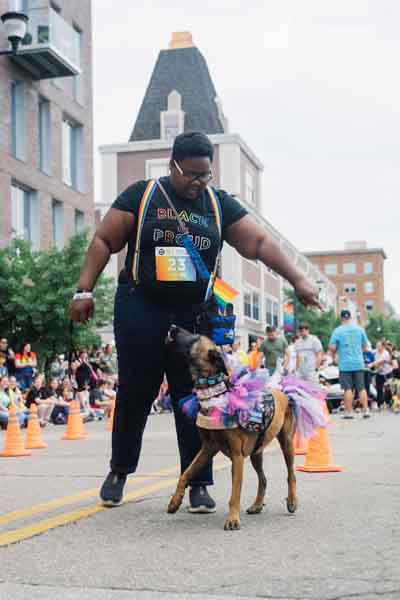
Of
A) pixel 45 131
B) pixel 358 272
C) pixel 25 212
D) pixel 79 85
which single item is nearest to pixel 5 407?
pixel 25 212

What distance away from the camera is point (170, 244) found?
5129mm

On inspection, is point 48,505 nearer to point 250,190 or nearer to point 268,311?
point 250,190

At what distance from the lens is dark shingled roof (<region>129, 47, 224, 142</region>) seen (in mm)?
60312

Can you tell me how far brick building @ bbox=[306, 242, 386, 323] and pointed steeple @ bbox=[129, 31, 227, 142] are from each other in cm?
7904

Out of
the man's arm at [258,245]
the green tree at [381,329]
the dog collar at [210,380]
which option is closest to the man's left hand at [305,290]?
the man's arm at [258,245]

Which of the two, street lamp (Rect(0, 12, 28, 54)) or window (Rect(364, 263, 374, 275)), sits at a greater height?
window (Rect(364, 263, 374, 275))

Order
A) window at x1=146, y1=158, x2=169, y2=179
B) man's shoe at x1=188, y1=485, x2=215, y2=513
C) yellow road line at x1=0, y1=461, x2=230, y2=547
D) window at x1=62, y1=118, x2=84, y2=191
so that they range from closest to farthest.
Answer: yellow road line at x1=0, y1=461, x2=230, y2=547 < man's shoe at x1=188, y1=485, x2=215, y2=513 < window at x1=62, y1=118, x2=84, y2=191 < window at x1=146, y1=158, x2=169, y2=179

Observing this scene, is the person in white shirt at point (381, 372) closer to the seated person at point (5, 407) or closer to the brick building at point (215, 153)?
the seated person at point (5, 407)

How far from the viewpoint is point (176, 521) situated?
494cm

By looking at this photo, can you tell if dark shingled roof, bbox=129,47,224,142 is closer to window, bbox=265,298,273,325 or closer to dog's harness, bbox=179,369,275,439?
window, bbox=265,298,273,325

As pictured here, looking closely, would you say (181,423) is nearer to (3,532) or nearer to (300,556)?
(3,532)

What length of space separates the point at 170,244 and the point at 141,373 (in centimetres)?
77

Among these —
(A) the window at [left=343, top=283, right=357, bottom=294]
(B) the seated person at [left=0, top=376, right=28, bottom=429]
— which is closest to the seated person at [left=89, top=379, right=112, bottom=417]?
(B) the seated person at [left=0, top=376, right=28, bottom=429]

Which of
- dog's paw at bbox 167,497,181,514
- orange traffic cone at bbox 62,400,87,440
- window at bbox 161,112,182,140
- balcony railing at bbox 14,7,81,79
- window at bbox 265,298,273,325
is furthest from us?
window at bbox 265,298,273,325
